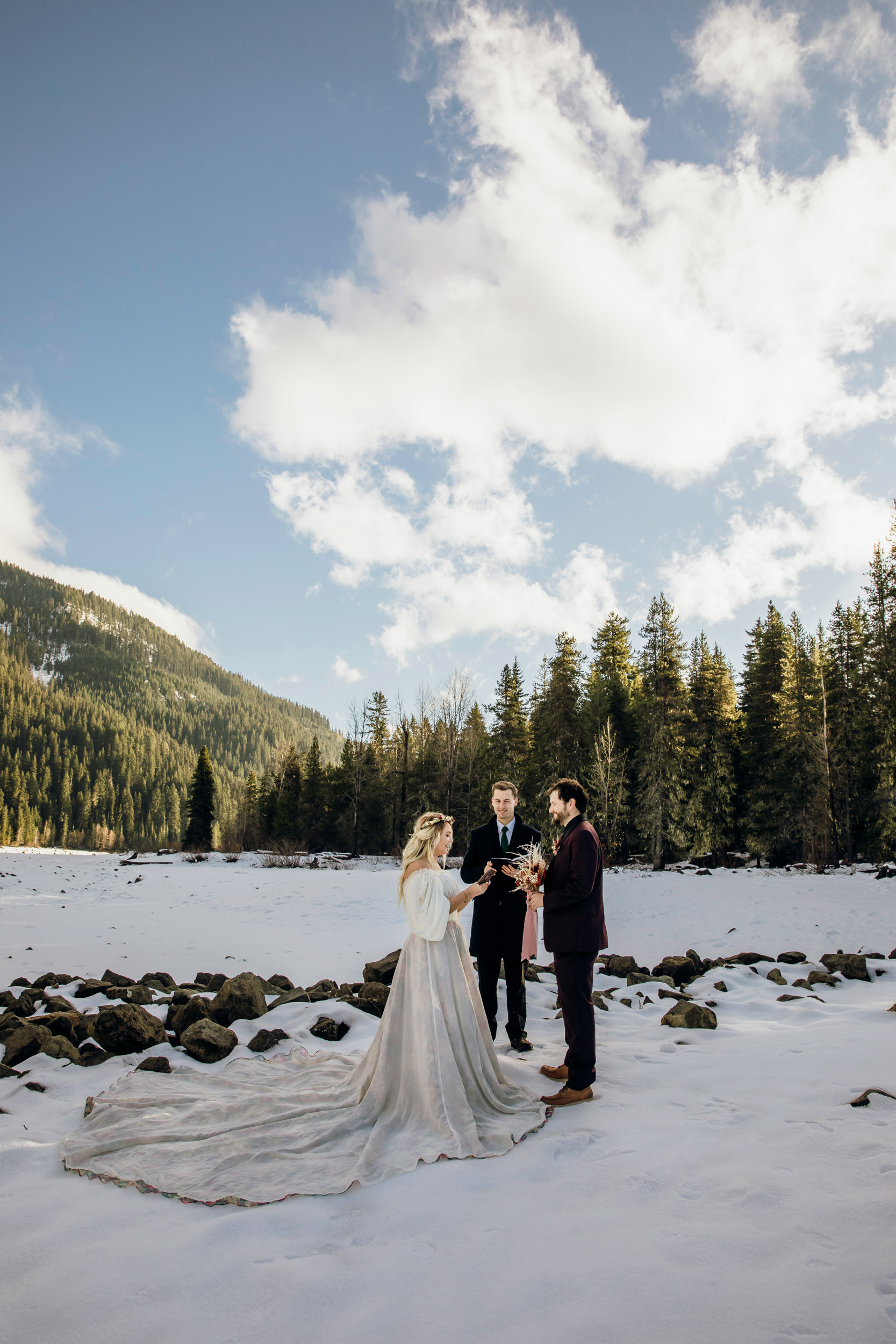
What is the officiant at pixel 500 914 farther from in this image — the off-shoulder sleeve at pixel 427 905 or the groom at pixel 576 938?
the off-shoulder sleeve at pixel 427 905

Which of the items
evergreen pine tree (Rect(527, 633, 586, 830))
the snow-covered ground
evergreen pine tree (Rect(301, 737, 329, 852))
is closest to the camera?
the snow-covered ground

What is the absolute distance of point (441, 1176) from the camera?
3717 mm

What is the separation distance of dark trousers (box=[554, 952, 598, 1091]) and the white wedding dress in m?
0.39

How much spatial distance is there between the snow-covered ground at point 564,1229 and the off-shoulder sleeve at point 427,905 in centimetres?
135

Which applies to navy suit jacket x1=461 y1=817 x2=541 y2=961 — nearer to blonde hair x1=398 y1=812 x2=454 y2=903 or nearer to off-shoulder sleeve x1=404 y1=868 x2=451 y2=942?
blonde hair x1=398 y1=812 x2=454 y2=903


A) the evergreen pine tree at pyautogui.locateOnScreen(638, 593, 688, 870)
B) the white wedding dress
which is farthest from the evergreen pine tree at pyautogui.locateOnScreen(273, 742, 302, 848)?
the white wedding dress

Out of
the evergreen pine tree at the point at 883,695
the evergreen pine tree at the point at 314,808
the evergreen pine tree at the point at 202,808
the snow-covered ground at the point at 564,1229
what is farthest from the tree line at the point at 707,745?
the snow-covered ground at the point at 564,1229

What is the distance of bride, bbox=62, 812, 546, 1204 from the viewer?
3795mm

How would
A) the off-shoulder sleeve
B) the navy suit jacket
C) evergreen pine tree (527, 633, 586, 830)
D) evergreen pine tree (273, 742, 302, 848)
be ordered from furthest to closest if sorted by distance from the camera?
evergreen pine tree (273, 742, 302, 848) → evergreen pine tree (527, 633, 586, 830) → the navy suit jacket → the off-shoulder sleeve

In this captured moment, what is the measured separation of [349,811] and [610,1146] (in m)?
40.0

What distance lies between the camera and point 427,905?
4719mm

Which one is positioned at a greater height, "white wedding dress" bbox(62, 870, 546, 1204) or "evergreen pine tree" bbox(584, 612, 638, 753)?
"evergreen pine tree" bbox(584, 612, 638, 753)

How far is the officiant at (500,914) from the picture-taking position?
6.16 meters

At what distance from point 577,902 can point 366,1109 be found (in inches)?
79.1
